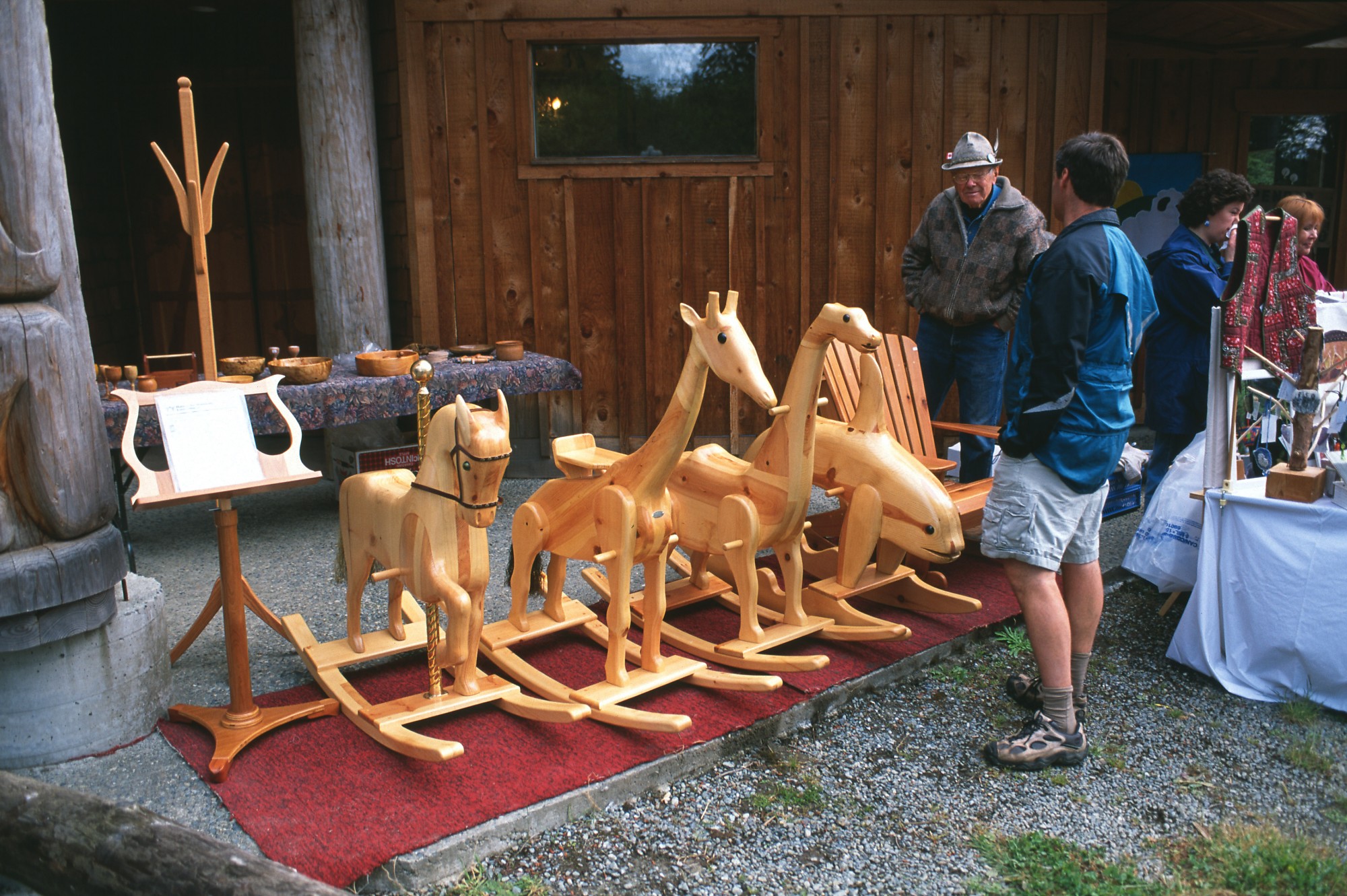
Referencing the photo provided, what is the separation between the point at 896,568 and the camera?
4109mm

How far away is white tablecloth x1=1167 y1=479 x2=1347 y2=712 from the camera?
3.34 m

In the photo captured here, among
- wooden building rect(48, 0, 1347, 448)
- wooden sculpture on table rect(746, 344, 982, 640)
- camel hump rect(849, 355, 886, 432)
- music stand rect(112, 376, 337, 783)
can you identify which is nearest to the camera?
music stand rect(112, 376, 337, 783)

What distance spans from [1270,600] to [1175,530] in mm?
683

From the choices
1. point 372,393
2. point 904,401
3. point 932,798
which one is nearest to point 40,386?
point 372,393

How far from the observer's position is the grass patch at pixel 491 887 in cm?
249

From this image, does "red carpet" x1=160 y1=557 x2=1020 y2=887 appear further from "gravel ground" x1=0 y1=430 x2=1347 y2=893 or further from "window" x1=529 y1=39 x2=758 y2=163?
"window" x1=529 y1=39 x2=758 y2=163

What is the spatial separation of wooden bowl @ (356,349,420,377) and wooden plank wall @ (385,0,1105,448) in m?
1.15

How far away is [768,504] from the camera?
11.2ft

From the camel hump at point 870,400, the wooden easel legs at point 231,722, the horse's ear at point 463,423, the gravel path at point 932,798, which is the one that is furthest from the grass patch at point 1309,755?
the wooden easel legs at point 231,722

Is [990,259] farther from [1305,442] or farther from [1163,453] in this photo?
[1305,442]

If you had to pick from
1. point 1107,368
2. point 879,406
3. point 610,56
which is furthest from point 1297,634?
point 610,56

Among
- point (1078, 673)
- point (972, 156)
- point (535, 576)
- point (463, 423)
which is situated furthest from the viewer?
point (972, 156)

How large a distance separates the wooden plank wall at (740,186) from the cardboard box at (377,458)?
102 centimetres

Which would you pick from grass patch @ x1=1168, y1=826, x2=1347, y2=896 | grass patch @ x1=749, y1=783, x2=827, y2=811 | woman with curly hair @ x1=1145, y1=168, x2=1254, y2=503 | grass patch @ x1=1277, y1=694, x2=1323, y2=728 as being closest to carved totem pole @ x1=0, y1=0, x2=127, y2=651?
grass patch @ x1=749, y1=783, x2=827, y2=811
